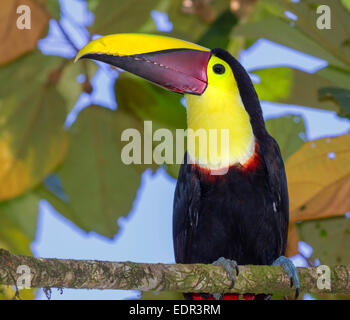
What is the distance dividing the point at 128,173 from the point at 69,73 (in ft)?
2.04

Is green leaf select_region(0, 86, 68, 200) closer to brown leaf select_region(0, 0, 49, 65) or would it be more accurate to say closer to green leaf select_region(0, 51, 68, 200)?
green leaf select_region(0, 51, 68, 200)

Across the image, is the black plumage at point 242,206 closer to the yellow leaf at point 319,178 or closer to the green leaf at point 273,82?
the green leaf at point 273,82

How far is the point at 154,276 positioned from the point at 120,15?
149 centimetres

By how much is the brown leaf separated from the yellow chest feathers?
3.24ft

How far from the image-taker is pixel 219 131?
337 cm

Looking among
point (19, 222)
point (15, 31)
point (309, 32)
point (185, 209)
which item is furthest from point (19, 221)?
point (309, 32)

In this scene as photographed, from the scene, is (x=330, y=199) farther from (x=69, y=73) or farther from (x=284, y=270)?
(x=69, y=73)

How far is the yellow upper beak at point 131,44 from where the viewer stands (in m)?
3.12

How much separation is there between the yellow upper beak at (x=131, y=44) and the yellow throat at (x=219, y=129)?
0.99ft

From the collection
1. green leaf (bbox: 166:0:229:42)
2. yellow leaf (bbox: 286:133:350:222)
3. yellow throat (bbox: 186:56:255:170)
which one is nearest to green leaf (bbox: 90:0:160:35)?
yellow throat (bbox: 186:56:255:170)

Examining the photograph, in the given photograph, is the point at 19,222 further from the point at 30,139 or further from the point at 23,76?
the point at 23,76

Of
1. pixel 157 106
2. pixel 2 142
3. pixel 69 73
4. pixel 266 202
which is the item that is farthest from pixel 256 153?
pixel 2 142

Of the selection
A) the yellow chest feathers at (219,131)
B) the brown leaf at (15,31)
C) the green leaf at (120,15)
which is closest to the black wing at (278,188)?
the yellow chest feathers at (219,131)

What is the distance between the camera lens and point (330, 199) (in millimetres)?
2811
